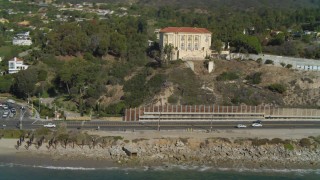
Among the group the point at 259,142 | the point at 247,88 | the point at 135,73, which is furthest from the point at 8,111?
the point at 259,142

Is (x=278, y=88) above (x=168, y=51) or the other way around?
the other way around

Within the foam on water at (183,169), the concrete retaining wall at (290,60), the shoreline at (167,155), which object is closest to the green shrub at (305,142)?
→ the shoreline at (167,155)

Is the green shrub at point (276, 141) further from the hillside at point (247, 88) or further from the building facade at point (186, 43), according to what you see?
the building facade at point (186, 43)

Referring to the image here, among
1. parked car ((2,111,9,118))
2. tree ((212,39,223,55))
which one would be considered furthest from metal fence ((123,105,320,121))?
tree ((212,39,223,55))

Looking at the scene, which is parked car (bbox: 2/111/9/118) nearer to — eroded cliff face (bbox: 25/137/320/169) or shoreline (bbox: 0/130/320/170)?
shoreline (bbox: 0/130/320/170)

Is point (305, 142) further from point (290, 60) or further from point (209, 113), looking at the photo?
point (290, 60)
